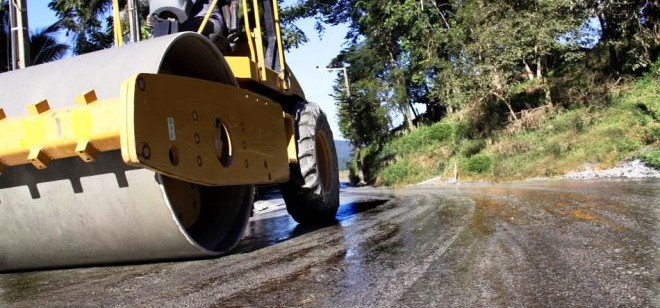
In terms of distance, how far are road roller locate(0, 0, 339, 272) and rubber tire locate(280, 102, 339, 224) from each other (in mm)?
1242

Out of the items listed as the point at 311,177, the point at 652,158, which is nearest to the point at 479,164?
the point at 652,158

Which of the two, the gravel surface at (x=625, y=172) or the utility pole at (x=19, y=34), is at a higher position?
the utility pole at (x=19, y=34)

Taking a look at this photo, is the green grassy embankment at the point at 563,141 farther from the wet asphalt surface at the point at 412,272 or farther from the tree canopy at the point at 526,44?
the wet asphalt surface at the point at 412,272

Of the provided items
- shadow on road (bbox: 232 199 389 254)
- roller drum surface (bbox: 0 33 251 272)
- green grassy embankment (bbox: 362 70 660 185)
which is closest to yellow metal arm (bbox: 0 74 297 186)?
roller drum surface (bbox: 0 33 251 272)

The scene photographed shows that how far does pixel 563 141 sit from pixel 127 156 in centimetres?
1686

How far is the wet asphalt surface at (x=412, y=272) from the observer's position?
3076 millimetres

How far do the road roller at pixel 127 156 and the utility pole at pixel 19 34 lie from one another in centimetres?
398

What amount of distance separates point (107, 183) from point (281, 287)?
4.62 feet

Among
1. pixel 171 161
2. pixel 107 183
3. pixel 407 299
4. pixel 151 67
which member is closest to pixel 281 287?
pixel 407 299

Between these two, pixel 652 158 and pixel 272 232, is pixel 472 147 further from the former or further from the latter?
pixel 272 232

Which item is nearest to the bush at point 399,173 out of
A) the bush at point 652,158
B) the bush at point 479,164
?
the bush at point 479,164

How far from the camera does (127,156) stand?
135 inches

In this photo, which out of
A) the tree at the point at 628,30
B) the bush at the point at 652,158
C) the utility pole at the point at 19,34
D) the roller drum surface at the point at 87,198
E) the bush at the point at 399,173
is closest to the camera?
the roller drum surface at the point at 87,198

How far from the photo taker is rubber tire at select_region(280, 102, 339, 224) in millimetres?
6426
